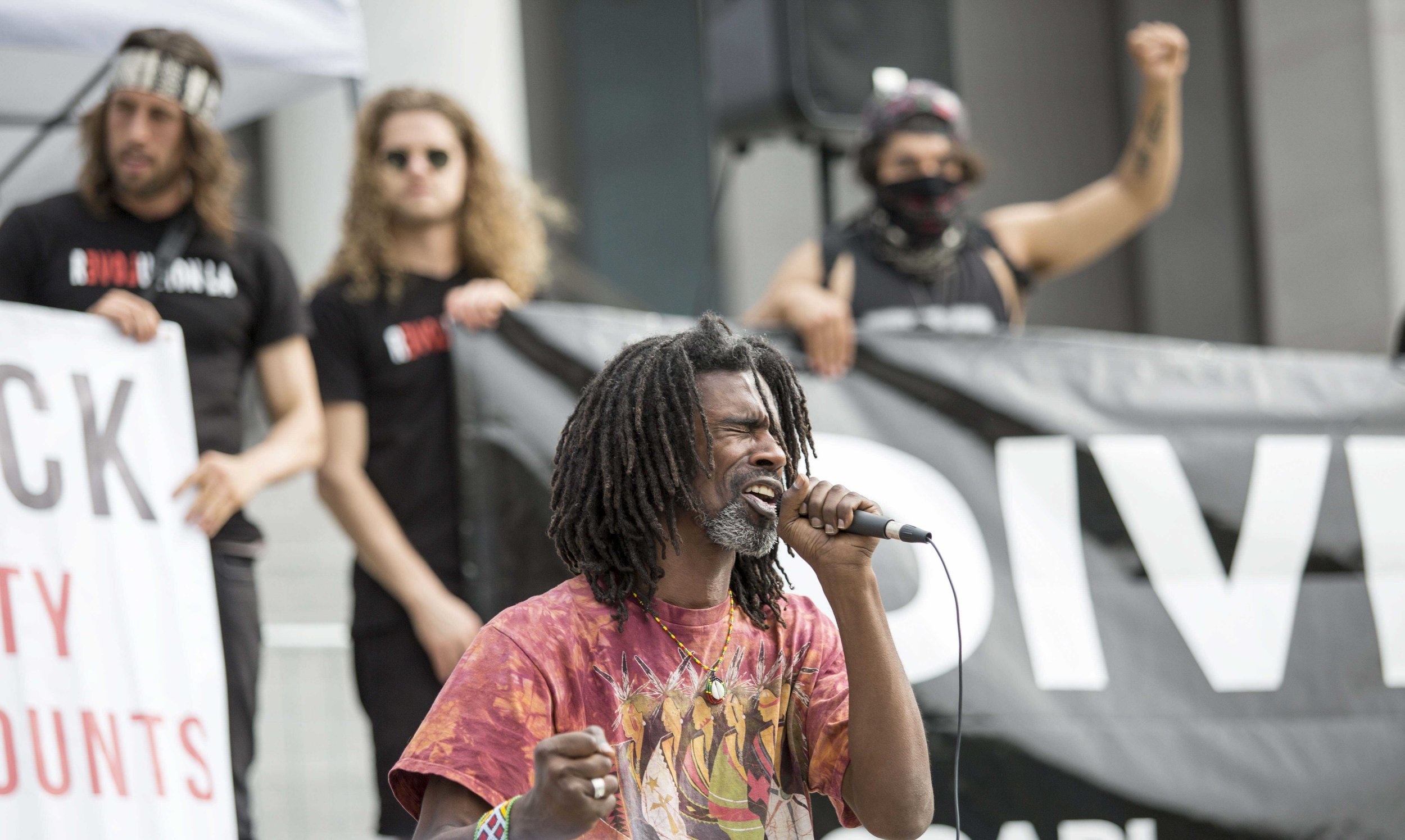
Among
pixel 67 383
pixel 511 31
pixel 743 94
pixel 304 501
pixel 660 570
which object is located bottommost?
pixel 304 501

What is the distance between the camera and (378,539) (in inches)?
140

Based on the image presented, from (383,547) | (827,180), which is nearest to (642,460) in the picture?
(383,547)

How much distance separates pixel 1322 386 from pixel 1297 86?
3960 millimetres

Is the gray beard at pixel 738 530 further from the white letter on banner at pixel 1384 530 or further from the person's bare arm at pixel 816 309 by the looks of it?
the white letter on banner at pixel 1384 530

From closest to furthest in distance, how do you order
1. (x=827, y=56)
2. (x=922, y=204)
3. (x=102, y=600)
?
(x=102, y=600) → (x=922, y=204) → (x=827, y=56)

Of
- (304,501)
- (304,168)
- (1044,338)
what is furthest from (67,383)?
(304,168)

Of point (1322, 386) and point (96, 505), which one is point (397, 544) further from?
point (1322, 386)

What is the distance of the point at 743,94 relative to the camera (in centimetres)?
600

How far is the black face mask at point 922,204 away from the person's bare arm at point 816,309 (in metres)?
0.19

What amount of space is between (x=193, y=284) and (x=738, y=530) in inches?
73.6

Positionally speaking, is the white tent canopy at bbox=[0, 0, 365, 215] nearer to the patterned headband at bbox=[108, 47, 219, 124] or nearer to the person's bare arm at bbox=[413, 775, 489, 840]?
the patterned headband at bbox=[108, 47, 219, 124]

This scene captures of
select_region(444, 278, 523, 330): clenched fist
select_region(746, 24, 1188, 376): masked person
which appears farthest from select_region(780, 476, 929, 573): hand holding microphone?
select_region(746, 24, 1188, 376): masked person

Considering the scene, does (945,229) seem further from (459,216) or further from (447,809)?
(447,809)

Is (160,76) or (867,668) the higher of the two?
(160,76)
